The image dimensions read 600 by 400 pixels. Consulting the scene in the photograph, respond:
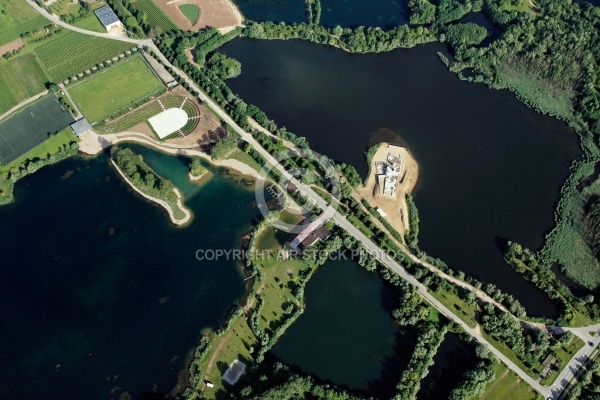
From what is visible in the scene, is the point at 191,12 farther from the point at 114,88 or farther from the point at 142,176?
the point at 142,176

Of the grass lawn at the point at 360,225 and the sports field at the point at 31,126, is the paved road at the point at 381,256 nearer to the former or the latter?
the grass lawn at the point at 360,225

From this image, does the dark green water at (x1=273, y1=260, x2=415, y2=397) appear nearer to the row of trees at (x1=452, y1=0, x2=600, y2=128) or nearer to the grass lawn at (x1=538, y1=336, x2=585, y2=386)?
the grass lawn at (x1=538, y1=336, x2=585, y2=386)

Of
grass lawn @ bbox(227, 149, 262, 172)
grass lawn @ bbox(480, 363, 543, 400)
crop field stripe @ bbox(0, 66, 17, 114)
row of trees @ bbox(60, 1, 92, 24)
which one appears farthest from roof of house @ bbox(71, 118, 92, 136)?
grass lawn @ bbox(480, 363, 543, 400)

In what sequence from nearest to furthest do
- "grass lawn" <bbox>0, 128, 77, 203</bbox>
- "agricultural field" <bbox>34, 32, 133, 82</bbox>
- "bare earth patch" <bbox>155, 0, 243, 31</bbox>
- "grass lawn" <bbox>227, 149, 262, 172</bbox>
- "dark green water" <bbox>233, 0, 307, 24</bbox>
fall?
1. "grass lawn" <bbox>0, 128, 77, 203</bbox>
2. "grass lawn" <bbox>227, 149, 262, 172</bbox>
3. "agricultural field" <bbox>34, 32, 133, 82</bbox>
4. "bare earth patch" <bbox>155, 0, 243, 31</bbox>
5. "dark green water" <bbox>233, 0, 307, 24</bbox>

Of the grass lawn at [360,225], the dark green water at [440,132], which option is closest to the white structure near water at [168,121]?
the dark green water at [440,132]

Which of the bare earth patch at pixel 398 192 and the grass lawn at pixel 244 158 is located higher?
the grass lawn at pixel 244 158
